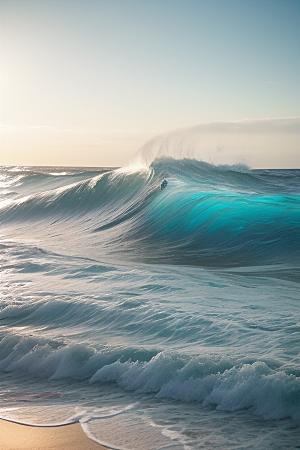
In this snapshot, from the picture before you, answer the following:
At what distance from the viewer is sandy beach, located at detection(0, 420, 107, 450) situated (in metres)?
2.29

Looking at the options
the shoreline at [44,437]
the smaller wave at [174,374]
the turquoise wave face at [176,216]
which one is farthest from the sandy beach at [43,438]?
the turquoise wave face at [176,216]

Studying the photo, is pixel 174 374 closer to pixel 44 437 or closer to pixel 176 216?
pixel 44 437

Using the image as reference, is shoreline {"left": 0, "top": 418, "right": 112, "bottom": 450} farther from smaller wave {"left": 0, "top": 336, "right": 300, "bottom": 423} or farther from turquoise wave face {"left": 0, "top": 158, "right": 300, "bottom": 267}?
turquoise wave face {"left": 0, "top": 158, "right": 300, "bottom": 267}

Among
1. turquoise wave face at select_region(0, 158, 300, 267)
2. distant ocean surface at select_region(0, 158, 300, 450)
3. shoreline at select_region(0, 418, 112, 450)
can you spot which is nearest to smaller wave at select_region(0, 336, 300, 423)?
distant ocean surface at select_region(0, 158, 300, 450)

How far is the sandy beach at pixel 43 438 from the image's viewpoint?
2289 millimetres

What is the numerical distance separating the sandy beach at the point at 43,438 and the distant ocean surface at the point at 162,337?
0.26ft

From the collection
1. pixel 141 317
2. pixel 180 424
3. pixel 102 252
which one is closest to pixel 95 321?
pixel 141 317

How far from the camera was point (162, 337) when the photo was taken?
12.6ft

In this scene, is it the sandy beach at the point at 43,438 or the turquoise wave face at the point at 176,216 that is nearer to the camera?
the sandy beach at the point at 43,438

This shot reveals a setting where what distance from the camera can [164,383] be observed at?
10.1 ft

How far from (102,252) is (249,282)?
395cm

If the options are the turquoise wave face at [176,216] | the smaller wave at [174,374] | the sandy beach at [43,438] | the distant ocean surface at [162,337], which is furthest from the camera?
the turquoise wave face at [176,216]

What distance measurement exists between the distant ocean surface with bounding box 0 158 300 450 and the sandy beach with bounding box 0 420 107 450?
0.08 m

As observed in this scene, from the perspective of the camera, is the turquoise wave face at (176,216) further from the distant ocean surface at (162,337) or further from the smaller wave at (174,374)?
the smaller wave at (174,374)
